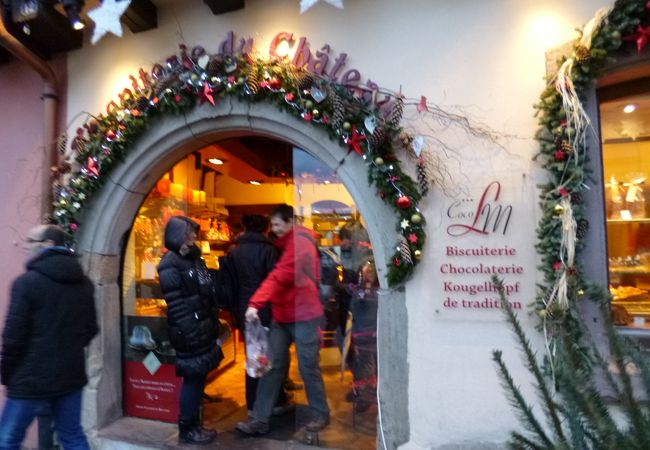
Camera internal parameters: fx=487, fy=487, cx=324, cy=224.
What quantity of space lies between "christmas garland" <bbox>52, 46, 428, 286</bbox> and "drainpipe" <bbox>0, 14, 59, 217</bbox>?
144 millimetres

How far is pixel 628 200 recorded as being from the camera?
341 cm

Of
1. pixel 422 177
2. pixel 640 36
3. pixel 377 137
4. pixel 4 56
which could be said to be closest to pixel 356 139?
pixel 377 137

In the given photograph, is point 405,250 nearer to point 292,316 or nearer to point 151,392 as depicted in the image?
point 292,316

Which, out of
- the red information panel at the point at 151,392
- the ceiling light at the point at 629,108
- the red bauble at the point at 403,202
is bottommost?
the red information panel at the point at 151,392

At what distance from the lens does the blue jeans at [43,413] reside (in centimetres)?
283

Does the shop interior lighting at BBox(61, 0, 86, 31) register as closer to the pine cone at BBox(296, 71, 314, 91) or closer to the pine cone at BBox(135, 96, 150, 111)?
the pine cone at BBox(135, 96, 150, 111)

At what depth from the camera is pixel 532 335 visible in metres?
3.04

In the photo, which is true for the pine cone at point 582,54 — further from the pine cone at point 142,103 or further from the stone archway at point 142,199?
the pine cone at point 142,103

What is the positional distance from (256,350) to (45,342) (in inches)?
62.1

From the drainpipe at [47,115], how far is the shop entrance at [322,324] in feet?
2.65

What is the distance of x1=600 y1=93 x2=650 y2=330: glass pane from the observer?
335cm

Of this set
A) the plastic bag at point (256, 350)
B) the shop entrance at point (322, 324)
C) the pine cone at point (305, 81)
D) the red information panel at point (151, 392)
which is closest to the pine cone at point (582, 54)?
the pine cone at point (305, 81)

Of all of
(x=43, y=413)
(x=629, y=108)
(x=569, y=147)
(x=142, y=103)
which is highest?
(x=142, y=103)

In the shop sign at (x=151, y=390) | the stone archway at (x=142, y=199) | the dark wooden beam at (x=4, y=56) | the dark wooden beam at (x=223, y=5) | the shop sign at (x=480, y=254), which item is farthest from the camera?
the dark wooden beam at (x=4, y=56)
